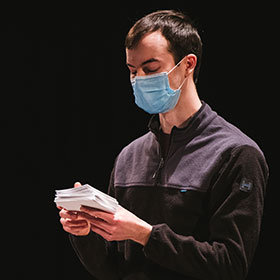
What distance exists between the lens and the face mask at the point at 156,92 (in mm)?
1641

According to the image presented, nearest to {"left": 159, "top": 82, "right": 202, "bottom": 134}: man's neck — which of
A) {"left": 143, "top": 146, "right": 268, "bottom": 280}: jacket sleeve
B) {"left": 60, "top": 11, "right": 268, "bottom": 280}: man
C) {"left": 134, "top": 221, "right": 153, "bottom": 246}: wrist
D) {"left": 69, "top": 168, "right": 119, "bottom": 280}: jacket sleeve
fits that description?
{"left": 60, "top": 11, "right": 268, "bottom": 280}: man

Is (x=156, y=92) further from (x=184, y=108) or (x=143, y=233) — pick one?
(x=143, y=233)

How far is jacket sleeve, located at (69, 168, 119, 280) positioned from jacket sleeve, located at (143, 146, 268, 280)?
0.33m

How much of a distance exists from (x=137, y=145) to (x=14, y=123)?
46.8 inches

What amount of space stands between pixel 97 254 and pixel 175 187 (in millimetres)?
433

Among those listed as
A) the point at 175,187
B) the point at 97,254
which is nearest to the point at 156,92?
the point at 175,187

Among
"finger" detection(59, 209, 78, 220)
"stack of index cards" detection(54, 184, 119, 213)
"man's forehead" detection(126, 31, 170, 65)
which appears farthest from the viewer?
"man's forehead" detection(126, 31, 170, 65)

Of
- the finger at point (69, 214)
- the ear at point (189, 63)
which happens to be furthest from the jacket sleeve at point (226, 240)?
the ear at point (189, 63)

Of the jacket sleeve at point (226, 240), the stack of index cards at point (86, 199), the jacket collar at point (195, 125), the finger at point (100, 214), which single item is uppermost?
the jacket collar at point (195, 125)

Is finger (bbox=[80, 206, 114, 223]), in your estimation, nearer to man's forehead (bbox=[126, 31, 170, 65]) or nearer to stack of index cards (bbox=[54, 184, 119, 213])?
stack of index cards (bbox=[54, 184, 119, 213])

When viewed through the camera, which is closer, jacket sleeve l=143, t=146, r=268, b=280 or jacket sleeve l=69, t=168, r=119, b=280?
jacket sleeve l=143, t=146, r=268, b=280

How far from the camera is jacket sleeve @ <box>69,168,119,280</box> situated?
171 cm

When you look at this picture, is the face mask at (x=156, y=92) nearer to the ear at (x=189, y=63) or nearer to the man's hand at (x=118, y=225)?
the ear at (x=189, y=63)

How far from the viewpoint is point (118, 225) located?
1.42 metres
